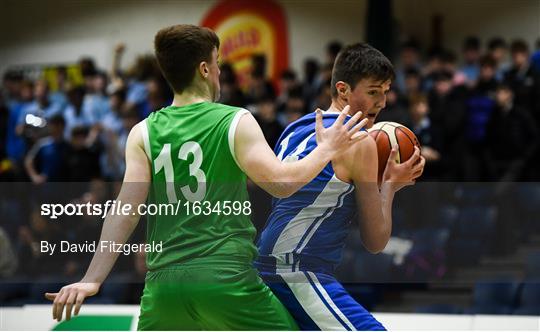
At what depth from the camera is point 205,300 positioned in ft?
12.4

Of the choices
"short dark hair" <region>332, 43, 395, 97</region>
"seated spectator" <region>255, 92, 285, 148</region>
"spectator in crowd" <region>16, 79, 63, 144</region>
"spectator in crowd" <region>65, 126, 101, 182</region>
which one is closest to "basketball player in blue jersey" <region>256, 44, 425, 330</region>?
"short dark hair" <region>332, 43, 395, 97</region>

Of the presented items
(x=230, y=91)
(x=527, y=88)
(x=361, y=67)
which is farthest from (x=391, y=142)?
(x=230, y=91)

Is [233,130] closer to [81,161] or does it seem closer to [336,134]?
[336,134]

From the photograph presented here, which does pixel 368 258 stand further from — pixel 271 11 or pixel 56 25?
pixel 56 25

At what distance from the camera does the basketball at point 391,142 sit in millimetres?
4480

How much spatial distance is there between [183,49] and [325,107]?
227 inches

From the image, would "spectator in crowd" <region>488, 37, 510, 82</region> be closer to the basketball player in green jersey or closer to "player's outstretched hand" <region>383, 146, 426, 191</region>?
"player's outstretched hand" <region>383, 146, 426, 191</region>

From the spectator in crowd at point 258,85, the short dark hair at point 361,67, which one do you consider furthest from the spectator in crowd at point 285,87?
the short dark hair at point 361,67

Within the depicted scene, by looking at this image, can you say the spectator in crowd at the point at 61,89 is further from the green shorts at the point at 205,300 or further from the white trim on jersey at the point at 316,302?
the green shorts at the point at 205,300

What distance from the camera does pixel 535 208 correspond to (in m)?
9.13

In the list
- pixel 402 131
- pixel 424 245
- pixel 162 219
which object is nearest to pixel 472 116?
pixel 424 245

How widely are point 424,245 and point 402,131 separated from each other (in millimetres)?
3860

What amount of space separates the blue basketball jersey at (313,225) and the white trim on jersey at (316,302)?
0.18 feet

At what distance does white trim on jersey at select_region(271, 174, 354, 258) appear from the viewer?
163 inches
